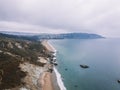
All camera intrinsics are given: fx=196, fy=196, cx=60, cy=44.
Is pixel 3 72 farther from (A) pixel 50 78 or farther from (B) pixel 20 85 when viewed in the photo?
(A) pixel 50 78

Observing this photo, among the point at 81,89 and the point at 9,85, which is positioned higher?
the point at 9,85

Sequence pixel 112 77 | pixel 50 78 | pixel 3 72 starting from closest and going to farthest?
pixel 3 72 < pixel 50 78 < pixel 112 77

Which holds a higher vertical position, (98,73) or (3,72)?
(3,72)

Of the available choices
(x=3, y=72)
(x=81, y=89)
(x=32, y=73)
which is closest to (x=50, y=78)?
(x=32, y=73)

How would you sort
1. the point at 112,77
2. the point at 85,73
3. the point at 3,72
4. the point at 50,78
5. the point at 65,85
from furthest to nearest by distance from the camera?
the point at 85,73 < the point at 112,77 < the point at 50,78 < the point at 65,85 < the point at 3,72

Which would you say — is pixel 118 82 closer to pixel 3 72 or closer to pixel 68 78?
pixel 68 78

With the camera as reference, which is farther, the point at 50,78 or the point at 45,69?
the point at 45,69

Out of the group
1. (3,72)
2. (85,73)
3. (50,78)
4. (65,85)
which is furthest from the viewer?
(85,73)

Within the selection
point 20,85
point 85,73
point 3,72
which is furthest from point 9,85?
point 85,73

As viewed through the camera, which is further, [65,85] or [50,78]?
[50,78]
